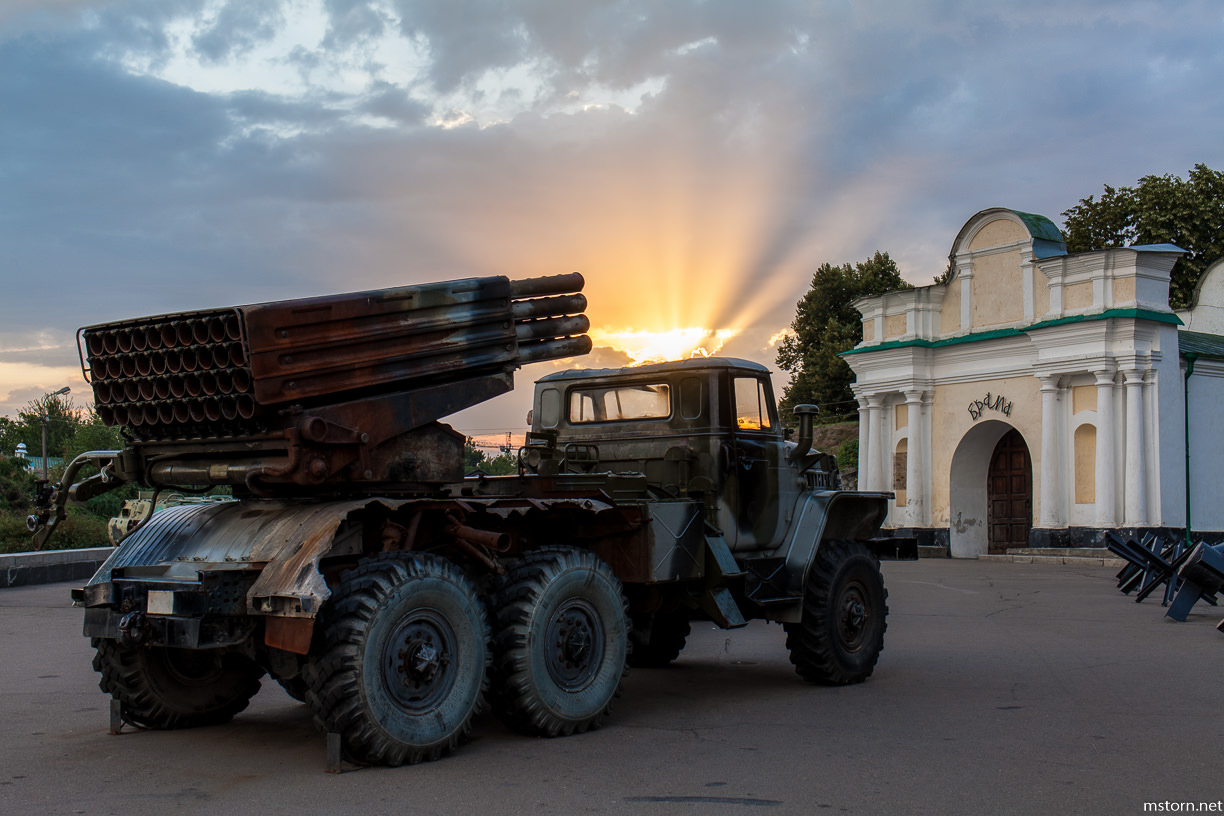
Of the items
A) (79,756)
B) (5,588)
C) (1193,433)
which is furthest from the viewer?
(1193,433)

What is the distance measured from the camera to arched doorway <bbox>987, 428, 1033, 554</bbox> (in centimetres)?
3198

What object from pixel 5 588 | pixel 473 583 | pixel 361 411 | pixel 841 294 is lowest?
pixel 5 588

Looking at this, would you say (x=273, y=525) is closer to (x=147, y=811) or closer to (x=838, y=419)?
(x=147, y=811)

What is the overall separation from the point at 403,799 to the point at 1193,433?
2764 cm

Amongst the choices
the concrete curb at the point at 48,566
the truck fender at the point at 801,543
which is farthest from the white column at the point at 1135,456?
the concrete curb at the point at 48,566

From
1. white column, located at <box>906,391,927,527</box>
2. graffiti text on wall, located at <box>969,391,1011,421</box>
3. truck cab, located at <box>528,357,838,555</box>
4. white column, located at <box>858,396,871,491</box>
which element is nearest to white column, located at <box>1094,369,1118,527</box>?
graffiti text on wall, located at <box>969,391,1011,421</box>

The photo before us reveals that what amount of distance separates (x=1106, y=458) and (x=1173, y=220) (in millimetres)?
18805

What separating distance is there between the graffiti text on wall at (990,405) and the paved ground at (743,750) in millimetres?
19838

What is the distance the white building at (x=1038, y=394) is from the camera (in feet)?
90.8

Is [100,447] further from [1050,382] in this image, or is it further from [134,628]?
[134,628]

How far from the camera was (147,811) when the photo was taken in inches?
213

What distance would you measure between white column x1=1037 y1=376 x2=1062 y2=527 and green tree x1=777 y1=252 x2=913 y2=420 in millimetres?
22879

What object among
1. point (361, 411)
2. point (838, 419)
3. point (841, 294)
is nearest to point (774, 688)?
point (361, 411)

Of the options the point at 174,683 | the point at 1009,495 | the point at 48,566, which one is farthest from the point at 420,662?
the point at 1009,495
